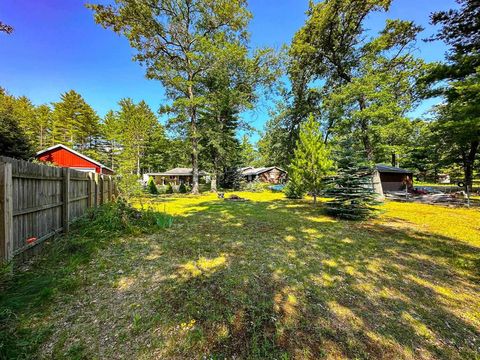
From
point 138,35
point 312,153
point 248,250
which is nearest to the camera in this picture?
point 248,250

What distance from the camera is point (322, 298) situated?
3035mm

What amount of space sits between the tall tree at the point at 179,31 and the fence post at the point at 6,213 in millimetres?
17280

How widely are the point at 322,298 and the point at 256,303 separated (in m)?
0.99

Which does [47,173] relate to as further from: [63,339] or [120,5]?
[120,5]

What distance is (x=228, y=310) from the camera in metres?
2.73

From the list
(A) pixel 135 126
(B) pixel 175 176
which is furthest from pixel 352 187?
(A) pixel 135 126

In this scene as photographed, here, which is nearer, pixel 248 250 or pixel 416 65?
pixel 248 250

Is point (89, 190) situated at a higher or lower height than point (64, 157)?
lower

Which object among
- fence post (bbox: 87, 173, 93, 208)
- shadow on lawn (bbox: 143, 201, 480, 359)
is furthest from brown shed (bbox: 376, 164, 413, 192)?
fence post (bbox: 87, 173, 93, 208)

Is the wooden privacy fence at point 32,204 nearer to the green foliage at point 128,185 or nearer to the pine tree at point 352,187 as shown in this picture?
the green foliage at point 128,185

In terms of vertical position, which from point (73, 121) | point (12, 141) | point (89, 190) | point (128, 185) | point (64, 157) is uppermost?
point (73, 121)

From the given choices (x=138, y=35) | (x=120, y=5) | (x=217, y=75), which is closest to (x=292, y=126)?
(x=217, y=75)

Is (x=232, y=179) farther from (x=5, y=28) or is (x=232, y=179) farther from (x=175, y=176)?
(x=5, y=28)

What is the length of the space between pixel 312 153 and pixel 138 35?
57.5ft
